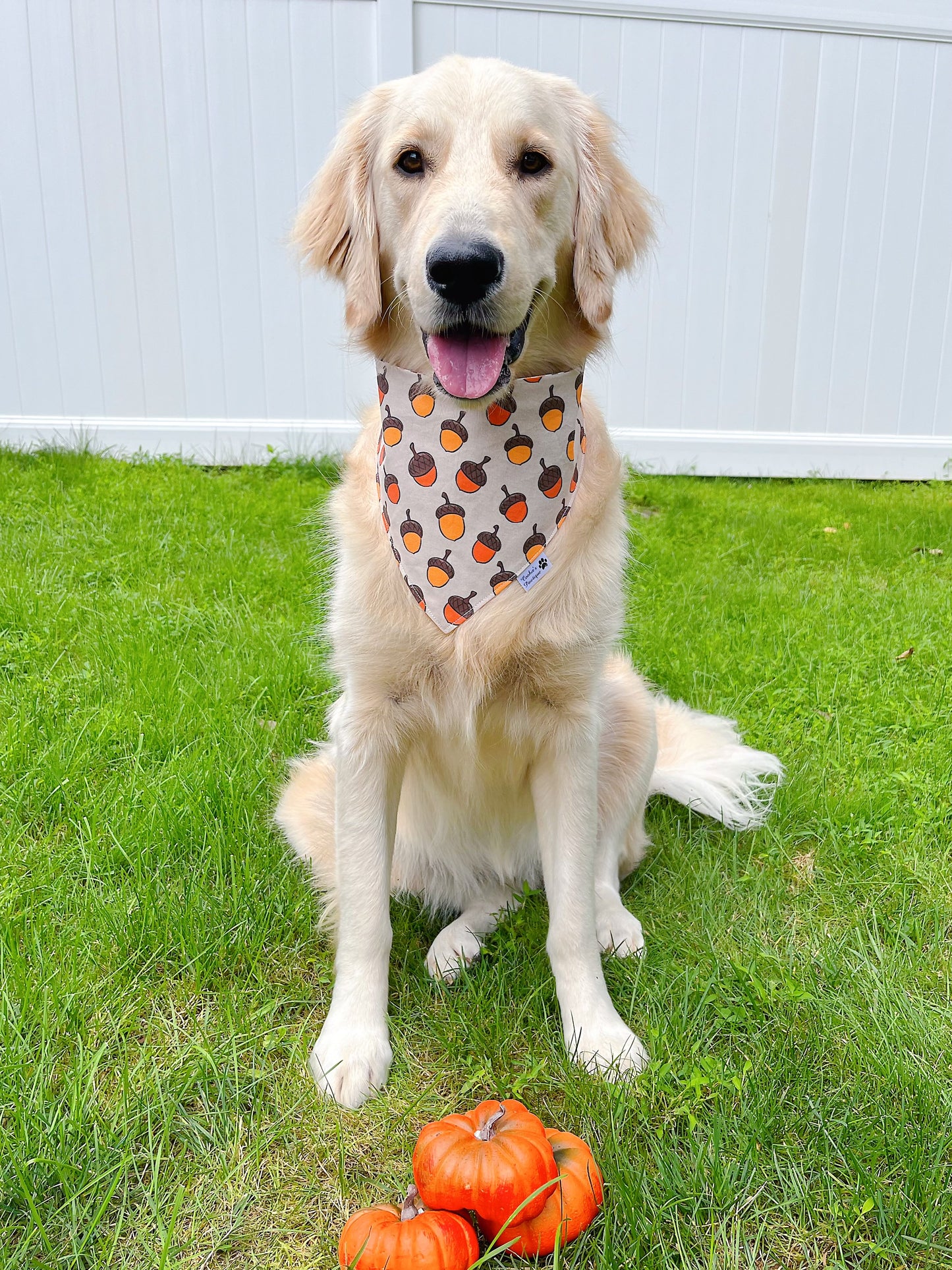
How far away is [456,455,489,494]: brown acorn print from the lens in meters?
1.86

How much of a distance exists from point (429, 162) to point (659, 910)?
1650mm

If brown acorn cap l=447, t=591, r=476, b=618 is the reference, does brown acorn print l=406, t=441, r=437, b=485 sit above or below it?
above

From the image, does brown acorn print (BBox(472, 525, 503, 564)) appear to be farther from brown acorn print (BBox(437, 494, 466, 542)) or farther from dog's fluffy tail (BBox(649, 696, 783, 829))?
dog's fluffy tail (BBox(649, 696, 783, 829))

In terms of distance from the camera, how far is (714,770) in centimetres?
252

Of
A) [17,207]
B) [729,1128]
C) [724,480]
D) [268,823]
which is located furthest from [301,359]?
[729,1128]

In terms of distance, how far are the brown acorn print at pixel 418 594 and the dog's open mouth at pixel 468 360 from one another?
14.3 inches

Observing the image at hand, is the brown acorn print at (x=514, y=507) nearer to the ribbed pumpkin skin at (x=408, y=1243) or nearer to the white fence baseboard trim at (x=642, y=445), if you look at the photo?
the ribbed pumpkin skin at (x=408, y=1243)

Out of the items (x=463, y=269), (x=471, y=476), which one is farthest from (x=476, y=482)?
(x=463, y=269)

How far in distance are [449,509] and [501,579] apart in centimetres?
17

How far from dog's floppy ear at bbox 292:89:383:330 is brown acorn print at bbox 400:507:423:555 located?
1.39 ft

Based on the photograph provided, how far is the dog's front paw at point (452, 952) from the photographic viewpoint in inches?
77.2

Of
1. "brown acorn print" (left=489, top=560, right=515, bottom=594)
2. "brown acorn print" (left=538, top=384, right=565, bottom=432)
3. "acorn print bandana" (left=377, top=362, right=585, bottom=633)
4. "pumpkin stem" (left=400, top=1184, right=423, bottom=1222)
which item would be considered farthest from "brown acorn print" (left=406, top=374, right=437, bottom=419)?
"pumpkin stem" (left=400, top=1184, right=423, bottom=1222)

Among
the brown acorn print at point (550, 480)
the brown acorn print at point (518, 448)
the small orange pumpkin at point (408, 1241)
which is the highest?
the brown acorn print at point (518, 448)

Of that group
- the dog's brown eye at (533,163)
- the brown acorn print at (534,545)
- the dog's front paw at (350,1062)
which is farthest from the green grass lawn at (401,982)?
the dog's brown eye at (533,163)
